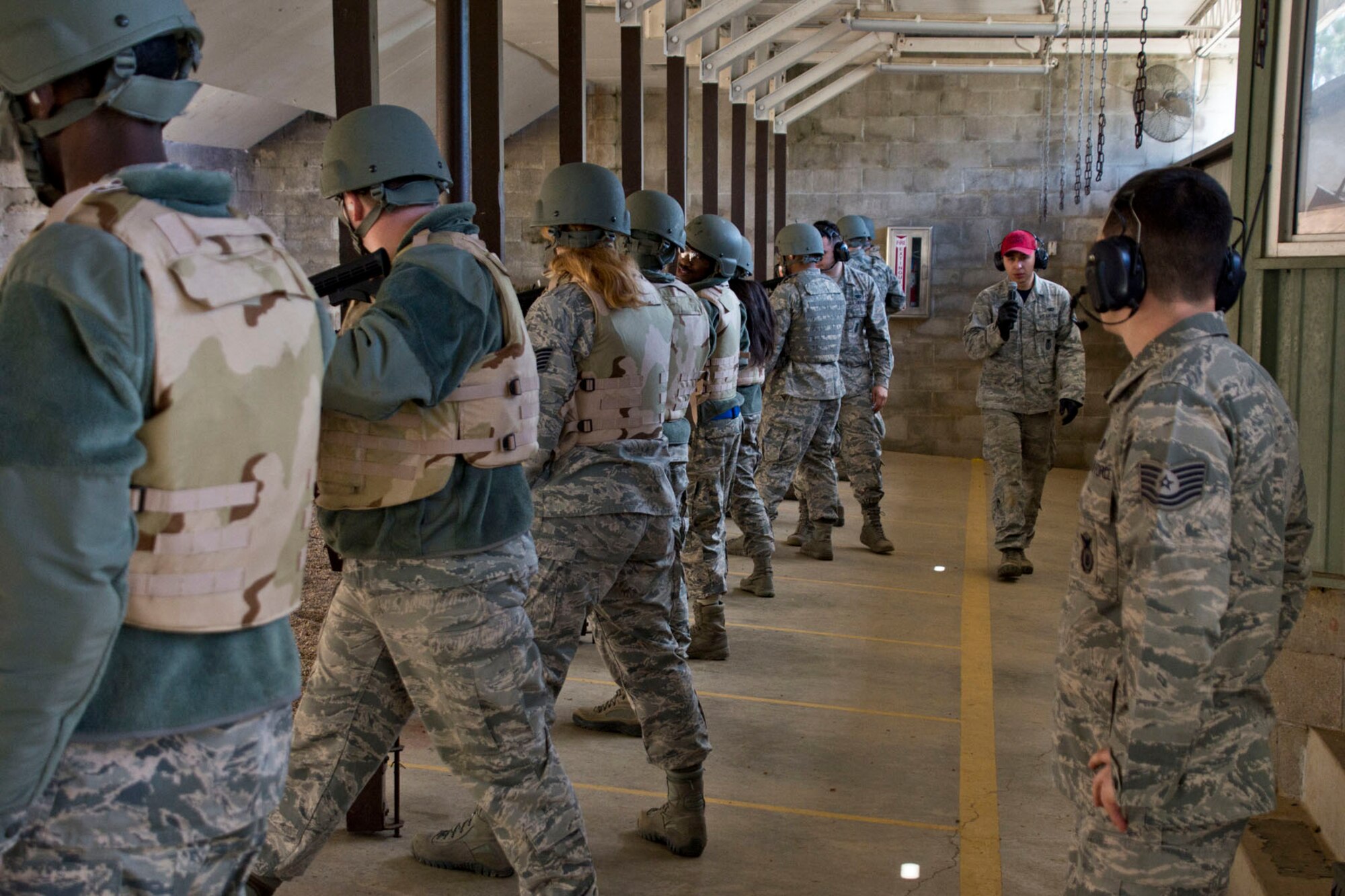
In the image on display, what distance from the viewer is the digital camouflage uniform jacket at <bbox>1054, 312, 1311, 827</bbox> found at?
183 cm

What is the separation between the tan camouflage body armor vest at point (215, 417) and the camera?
1.47m

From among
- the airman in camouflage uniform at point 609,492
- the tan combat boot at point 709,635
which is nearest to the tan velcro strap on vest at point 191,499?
the airman in camouflage uniform at point 609,492

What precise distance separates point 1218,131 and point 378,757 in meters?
12.0

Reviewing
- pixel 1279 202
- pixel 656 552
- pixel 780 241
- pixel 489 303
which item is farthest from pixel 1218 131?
pixel 489 303

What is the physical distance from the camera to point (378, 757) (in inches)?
103

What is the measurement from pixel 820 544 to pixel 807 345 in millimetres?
1304

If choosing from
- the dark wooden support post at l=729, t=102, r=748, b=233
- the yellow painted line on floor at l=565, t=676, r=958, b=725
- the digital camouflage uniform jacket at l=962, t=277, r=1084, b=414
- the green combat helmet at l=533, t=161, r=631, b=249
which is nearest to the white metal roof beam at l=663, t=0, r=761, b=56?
the dark wooden support post at l=729, t=102, r=748, b=233

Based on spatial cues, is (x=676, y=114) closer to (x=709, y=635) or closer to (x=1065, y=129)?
(x=709, y=635)

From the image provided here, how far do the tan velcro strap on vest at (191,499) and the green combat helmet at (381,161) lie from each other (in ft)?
3.78

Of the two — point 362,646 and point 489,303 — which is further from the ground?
point 489,303

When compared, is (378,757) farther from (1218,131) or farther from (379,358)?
(1218,131)

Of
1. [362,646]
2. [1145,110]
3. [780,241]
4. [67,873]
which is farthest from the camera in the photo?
[1145,110]

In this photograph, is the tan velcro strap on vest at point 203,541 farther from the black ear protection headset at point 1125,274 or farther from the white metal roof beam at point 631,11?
the white metal roof beam at point 631,11

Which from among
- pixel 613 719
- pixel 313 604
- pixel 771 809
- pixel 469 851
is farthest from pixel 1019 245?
pixel 469 851
